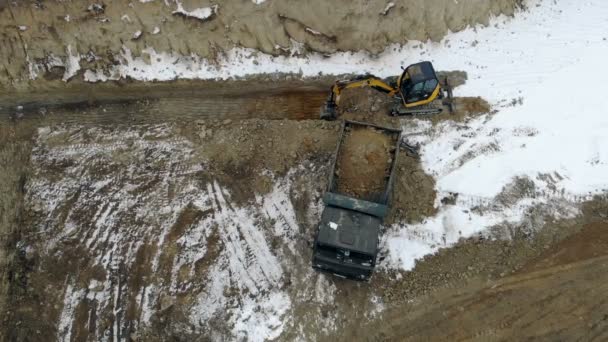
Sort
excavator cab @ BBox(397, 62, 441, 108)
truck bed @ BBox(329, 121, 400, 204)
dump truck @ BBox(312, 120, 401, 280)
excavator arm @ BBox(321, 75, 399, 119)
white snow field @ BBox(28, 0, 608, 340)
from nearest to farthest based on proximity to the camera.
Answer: dump truck @ BBox(312, 120, 401, 280) → truck bed @ BBox(329, 121, 400, 204) → white snow field @ BBox(28, 0, 608, 340) → excavator cab @ BBox(397, 62, 441, 108) → excavator arm @ BBox(321, 75, 399, 119)

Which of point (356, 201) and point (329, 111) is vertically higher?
point (329, 111)

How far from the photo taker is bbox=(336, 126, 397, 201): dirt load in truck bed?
1192 centimetres

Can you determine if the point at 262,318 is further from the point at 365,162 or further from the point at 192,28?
the point at 192,28

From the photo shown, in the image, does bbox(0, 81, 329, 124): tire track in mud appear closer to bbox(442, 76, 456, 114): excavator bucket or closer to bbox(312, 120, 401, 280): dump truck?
bbox(312, 120, 401, 280): dump truck

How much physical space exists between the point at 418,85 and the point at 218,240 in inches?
309

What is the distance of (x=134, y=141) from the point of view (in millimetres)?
14164

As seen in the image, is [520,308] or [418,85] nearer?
[520,308]

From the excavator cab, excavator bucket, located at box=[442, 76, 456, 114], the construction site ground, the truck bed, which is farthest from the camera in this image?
excavator bucket, located at box=[442, 76, 456, 114]

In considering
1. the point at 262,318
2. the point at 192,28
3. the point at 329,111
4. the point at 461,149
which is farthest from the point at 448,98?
the point at 262,318

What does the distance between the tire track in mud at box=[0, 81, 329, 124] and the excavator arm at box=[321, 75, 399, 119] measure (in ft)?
2.18

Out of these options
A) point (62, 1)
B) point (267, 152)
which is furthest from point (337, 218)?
point (62, 1)

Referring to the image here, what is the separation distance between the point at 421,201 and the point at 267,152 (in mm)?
5080

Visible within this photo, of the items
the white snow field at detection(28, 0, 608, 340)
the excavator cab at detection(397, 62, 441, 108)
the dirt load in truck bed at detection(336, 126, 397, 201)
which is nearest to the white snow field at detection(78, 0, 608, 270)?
the white snow field at detection(28, 0, 608, 340)

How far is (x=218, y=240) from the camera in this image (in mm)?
12688
